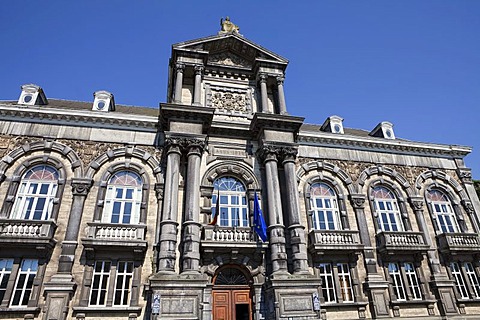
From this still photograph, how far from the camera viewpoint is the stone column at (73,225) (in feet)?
43.0

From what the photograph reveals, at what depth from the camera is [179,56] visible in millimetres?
18453

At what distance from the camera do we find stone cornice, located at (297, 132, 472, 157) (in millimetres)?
18891

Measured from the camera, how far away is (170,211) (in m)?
14.0

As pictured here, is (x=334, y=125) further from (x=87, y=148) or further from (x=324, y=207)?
(x=87, y=148)

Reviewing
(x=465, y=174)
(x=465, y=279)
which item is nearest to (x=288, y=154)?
(x=465, y=279)

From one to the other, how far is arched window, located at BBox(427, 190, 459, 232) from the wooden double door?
12.8 meters

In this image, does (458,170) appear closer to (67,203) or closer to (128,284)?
(128,284)

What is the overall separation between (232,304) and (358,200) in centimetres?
917

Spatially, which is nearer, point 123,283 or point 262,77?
point 123,283

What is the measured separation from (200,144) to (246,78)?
21.7 ft

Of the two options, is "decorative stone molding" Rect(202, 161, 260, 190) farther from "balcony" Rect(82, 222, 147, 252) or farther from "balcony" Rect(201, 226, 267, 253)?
"balcony" Rect(82, 222, 147, 252)

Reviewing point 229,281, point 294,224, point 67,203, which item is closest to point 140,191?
point 67,203

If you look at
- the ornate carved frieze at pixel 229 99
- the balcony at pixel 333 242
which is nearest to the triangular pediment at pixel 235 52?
the ornate carved frieze at pixel 229 99

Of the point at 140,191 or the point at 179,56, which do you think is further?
the point at 179,56
